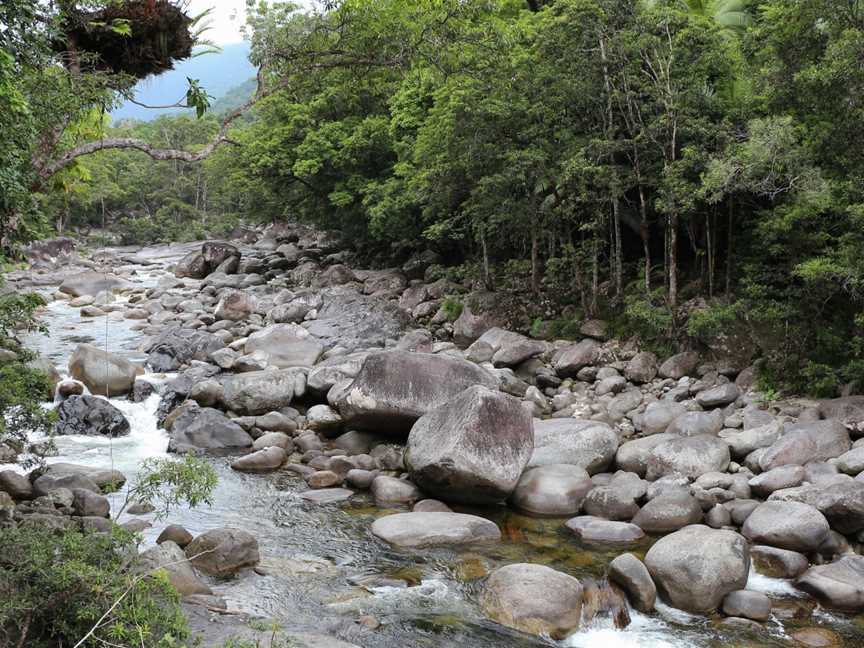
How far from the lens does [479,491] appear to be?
1068cm

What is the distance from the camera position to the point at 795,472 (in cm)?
1044

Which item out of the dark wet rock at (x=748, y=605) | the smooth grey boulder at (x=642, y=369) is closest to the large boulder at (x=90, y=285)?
the smooth grey boulder at (x=642, y=369)

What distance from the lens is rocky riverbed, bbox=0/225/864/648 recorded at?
25.4 ft

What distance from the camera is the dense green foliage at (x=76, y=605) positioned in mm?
4785

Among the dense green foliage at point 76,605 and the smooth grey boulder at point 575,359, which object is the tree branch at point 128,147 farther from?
the smooth grey boulder at point 575,359

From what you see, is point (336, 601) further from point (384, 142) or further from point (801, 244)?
point (384, 142)

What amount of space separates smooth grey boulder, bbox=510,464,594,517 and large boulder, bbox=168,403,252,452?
537 cm


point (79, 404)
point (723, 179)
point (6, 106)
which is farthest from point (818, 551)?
point (79, 404)

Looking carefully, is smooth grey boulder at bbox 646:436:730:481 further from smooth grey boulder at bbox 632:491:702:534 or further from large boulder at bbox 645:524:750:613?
large boulder at bbox 645:524:750:613

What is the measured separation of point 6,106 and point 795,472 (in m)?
10.3

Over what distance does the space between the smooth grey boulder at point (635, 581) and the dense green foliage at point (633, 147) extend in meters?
5.83

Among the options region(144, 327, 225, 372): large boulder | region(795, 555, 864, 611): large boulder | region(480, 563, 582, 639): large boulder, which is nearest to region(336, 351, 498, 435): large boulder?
region(480, 563, 582, 639): large boulder

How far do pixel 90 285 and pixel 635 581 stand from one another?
85.5 feet

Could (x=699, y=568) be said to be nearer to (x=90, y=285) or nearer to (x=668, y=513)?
(x=668, y=513)
